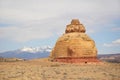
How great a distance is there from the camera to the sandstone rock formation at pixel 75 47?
2253 inches

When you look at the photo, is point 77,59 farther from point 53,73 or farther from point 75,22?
point 53,73

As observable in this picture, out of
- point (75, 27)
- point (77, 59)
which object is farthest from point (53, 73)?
point (75, 27)

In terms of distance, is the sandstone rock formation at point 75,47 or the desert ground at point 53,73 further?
the sandstone rock formation at point 75,47

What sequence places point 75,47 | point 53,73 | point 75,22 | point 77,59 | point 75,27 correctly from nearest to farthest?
point 53,73 → point 77,59 → point 75,47 → point 75,27 → point 75,22

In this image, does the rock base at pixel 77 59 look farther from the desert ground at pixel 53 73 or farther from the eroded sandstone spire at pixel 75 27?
the desert ground at pixel 53 73

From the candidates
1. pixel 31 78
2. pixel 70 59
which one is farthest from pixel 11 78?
pixel 70 59

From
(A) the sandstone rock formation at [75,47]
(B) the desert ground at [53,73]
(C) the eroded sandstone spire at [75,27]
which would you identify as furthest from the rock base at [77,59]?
(B) the desert ground at [53,73]

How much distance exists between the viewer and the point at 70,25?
62344 millimetres

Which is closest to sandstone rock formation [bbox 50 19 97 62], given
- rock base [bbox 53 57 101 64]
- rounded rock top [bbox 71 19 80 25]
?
rock base [bbox 53 57 101 64]

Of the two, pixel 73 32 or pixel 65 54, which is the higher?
pixel 73 32

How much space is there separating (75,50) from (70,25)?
7.77m

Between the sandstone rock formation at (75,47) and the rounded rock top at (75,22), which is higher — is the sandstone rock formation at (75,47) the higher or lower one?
the lower one

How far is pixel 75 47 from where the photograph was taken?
58.0 m

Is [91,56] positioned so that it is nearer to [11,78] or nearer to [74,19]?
[74,19]
